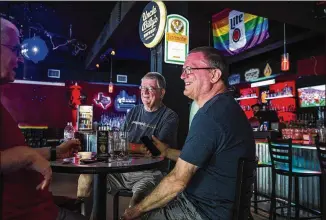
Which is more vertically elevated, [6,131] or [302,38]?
[302,38]

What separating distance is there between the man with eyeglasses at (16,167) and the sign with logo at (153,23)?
2.98 metres

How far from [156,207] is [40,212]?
57cm

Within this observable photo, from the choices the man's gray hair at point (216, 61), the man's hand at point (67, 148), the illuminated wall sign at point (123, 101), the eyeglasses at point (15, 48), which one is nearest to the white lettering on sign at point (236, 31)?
the man's gray hair at point (216, 61)

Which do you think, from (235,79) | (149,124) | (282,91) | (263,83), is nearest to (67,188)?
(149,124)

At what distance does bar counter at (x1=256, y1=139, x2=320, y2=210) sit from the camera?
408cm

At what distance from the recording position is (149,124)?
3.03 meters

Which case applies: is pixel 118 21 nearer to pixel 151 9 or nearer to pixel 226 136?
pixel 151 9

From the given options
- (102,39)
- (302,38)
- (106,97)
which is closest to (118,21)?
(102,39)

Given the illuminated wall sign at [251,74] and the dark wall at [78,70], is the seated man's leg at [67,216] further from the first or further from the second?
the dark wall at [78,70]

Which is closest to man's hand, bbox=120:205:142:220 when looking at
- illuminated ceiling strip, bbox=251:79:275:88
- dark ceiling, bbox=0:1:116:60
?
dark ceiling, bbox=0:1:116:60

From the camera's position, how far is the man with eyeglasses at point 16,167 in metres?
1.08

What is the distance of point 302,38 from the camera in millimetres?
7500

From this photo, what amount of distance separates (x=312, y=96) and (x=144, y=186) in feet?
23.9

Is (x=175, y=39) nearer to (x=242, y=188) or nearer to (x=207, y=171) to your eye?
(x=207, y=171)
